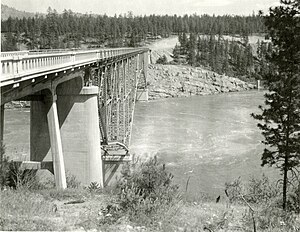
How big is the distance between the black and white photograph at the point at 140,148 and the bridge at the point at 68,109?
6 centimetres

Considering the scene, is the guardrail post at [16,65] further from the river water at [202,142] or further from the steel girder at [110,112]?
the steel girder at [110,112]

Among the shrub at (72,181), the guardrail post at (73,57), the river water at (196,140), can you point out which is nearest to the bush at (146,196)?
the shrub at (72,181)

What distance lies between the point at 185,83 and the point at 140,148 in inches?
2048

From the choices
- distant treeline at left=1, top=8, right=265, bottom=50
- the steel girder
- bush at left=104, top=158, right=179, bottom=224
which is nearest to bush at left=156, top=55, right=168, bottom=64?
distant treeline at left=1, top=8, right=265, bottom=50

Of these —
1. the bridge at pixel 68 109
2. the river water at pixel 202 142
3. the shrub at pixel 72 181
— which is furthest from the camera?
the river water at pixel 202 142

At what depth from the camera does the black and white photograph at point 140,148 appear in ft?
29.5

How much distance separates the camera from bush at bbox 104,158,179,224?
8.61m

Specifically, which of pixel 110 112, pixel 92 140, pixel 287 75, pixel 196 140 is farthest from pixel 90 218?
pixel 196 140

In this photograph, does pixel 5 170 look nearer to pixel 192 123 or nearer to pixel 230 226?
pixel 230 226

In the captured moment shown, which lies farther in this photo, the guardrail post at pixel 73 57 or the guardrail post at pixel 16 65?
the guardrail post at pixel 73 57

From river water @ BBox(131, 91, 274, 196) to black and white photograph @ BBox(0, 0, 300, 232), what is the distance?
0.40ft

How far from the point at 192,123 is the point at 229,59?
3063 inches

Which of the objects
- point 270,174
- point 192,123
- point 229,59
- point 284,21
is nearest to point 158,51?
point 229,59

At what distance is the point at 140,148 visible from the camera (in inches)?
1526
